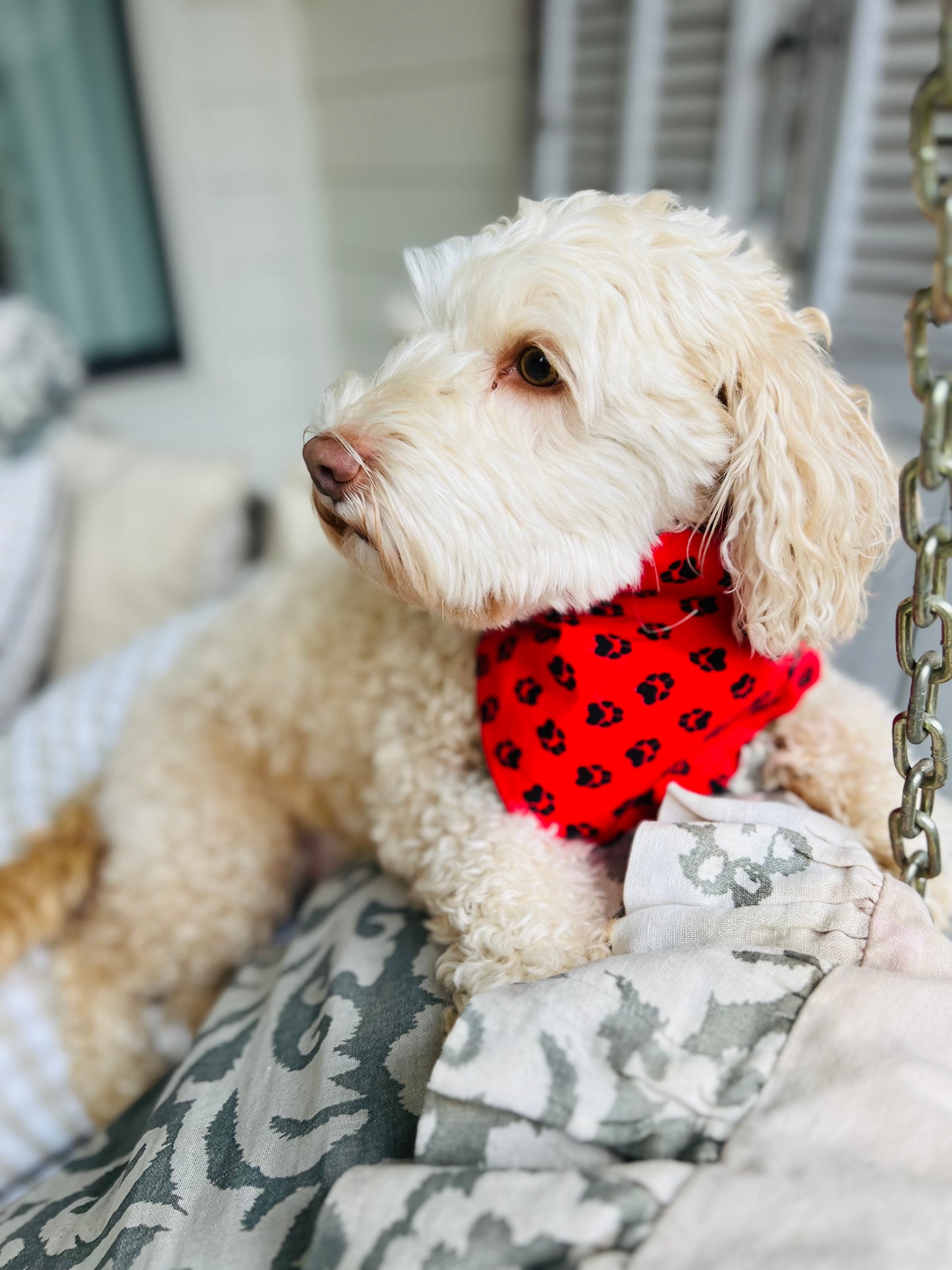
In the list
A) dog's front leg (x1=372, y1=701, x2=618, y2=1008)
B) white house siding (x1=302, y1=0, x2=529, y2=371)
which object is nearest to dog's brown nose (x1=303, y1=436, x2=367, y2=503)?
dog's front leg (x1=372, y1=701, x2=618, y2=1008)

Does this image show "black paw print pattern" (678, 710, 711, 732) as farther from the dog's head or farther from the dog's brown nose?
the dog's brown nose

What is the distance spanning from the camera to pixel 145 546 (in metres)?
2.01

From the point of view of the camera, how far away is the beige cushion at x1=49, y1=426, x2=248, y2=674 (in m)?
1.97

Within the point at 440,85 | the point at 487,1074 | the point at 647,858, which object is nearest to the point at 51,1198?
the point at 487,1074

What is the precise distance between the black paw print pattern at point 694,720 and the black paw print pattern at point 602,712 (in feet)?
0.21

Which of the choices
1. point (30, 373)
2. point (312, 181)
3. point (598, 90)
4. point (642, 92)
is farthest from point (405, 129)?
point (30, 373)

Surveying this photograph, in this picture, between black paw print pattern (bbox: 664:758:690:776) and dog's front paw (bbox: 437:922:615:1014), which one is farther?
black paw print pattern (bbox: 664:758:690:776)

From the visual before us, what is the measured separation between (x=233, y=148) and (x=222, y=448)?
1128 mm

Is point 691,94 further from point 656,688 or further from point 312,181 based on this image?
point 312,181

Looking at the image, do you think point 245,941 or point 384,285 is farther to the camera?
point 384,285

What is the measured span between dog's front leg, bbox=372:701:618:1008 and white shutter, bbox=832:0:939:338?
138 centimetres

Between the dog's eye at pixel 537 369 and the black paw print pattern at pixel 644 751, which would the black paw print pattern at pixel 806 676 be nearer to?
the black paw print pattern at pixel 644 751

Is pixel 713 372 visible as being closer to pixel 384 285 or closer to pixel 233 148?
pixel 384 285

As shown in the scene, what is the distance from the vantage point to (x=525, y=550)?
84 cm
